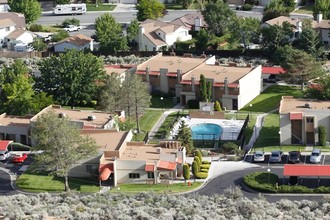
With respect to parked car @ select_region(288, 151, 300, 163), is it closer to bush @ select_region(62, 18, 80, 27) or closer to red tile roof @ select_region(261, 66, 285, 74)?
red tile roof @ select_region(261, 66, 285, 74)

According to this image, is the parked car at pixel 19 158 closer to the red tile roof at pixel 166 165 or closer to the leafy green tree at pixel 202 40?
the red tile roof at pixel 166 165

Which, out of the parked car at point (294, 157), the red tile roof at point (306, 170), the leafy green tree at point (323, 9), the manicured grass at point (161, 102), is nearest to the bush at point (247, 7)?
the leafy green tree at point (323, 9)

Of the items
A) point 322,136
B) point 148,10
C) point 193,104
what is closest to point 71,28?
point 148,10

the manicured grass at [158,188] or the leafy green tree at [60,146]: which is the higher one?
the leafy green tree at [60,146]

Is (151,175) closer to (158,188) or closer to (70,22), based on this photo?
(158,188)

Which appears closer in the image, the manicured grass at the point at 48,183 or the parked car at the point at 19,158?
the manicured grass at the point at 48,183

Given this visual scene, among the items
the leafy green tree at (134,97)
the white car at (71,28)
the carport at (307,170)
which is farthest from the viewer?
the white car at (71,28)

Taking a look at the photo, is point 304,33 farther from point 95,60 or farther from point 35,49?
point 35,49
